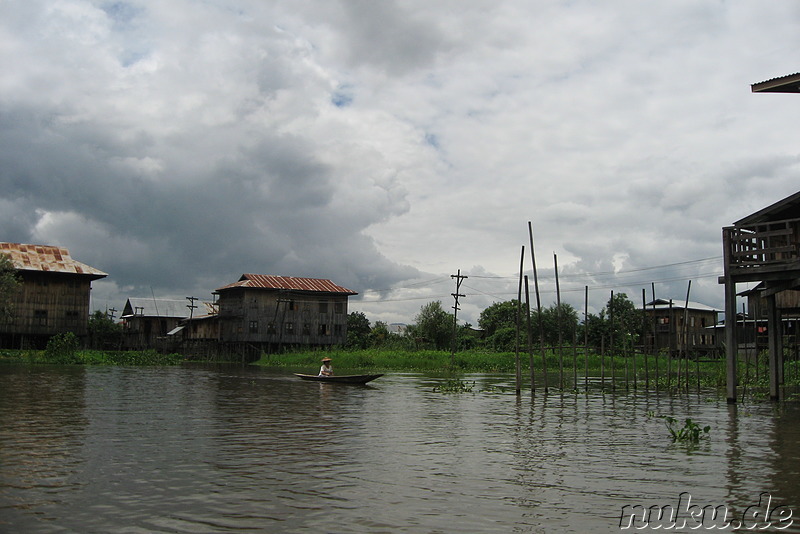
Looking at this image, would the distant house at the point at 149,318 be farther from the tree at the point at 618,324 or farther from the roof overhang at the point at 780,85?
the roof overhang at the point at 780,85

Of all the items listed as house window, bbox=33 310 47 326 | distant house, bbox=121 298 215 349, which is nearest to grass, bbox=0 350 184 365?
house window, bbox=33 310 47 326

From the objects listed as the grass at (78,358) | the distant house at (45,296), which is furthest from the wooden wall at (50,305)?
the grass at (78,358)

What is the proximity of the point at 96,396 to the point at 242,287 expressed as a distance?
44.6 m

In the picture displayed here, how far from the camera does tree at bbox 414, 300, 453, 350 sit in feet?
257

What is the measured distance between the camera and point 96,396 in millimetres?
21953

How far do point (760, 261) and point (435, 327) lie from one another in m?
60.5

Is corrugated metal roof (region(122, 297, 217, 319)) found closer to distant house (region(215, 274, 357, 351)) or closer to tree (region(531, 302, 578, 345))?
distant house (region(215, 274, 357, 351))

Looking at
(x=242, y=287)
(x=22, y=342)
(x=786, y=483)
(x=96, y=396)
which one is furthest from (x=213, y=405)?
(x=242, y=287)

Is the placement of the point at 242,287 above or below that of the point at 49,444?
above

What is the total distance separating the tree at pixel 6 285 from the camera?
4834 centimetres

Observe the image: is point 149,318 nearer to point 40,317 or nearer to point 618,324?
point 40,317

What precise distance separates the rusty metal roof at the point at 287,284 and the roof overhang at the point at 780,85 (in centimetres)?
5292

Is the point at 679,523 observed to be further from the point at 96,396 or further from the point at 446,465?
the point at 96,396

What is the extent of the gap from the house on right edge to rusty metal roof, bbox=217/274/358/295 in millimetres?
51660
